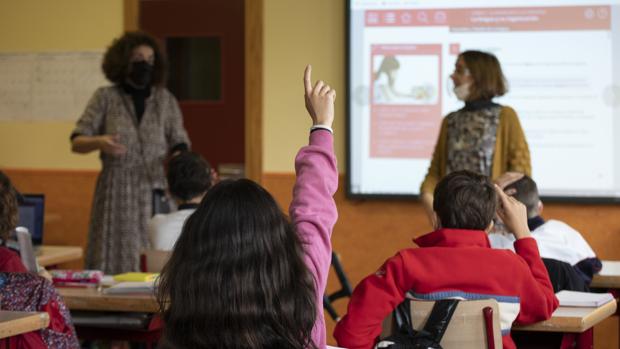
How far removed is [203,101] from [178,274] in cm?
566

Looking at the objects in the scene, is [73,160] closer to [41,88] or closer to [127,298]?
[41,88]

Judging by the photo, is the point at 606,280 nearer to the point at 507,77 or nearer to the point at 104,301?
the point at 104,301

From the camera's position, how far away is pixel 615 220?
6020 millimetres

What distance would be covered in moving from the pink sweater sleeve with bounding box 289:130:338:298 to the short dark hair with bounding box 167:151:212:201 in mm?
2488

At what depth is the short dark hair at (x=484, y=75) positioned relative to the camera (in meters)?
4.75

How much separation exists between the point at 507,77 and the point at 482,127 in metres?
1.49

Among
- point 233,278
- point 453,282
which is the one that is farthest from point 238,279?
point 453,282

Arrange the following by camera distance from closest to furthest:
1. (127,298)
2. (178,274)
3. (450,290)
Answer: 1. (178,274)
2. (450,290)
3. (127,298)

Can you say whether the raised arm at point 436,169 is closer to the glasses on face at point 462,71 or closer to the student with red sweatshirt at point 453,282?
the glasses on face at point 462,71

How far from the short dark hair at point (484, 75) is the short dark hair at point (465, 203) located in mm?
1534

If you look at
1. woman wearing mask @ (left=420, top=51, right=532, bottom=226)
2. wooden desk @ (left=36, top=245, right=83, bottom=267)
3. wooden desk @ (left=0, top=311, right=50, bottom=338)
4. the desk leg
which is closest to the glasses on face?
woman wearing mask @ (left=420, top=51, right=532, bottom=226)

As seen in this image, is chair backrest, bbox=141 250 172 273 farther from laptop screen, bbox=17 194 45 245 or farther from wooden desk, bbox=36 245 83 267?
laptop screen, bbox=17 194 45 245

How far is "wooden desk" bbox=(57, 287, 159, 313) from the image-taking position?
3682 mm

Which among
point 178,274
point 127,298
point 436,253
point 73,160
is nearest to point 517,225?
point 436,253
